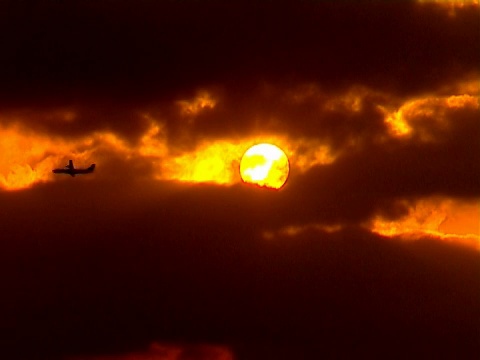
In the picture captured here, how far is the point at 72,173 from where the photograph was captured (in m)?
188

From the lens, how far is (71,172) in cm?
18788

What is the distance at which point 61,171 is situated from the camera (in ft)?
620

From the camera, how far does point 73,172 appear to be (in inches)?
7392

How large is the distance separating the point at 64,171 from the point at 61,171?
7.35 ft

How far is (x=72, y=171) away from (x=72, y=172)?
645 millimetres

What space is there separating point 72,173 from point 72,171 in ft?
4.12

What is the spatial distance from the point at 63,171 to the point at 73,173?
687 cm

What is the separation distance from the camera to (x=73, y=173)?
18800 cm

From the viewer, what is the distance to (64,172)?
622 ft

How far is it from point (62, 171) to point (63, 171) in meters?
0.82

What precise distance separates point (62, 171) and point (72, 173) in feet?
23.4

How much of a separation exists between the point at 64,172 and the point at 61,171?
5.86 feet

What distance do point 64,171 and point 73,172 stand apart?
20.5 feet
